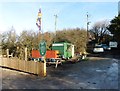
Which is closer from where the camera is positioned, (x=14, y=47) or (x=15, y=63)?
(x=15, y=63)

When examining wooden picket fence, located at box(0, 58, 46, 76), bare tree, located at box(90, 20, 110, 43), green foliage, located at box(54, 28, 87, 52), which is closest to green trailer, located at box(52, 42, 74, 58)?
green foliage, located at box(54, 28, 87, 52)

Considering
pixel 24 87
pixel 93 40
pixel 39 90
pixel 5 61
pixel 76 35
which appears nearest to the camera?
pixel 39 90

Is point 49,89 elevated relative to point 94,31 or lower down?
lower down

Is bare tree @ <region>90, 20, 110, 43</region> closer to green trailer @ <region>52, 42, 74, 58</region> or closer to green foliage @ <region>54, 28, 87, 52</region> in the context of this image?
green foliage @ <region>54, 28, 87, 52</region>

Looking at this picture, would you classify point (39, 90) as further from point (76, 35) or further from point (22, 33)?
point (76, 35)

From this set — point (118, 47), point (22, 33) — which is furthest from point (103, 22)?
point (22, 33)

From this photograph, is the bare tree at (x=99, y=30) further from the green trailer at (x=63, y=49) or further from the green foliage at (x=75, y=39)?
the green trailer at (x=63, y=49)

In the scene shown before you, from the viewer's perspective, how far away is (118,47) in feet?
193

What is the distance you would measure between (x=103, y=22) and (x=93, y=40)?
43.5 feet

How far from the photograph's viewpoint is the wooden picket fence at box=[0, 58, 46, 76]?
1672 centimetres

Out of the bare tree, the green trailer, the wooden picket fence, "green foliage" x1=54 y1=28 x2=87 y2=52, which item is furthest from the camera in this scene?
the bare tree

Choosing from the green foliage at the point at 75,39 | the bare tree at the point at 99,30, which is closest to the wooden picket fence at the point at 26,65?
the green foliage at the point at 75,39

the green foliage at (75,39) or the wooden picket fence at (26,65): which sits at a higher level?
the green foliage at (75,39)

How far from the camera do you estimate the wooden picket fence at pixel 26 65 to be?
54.9 ft
